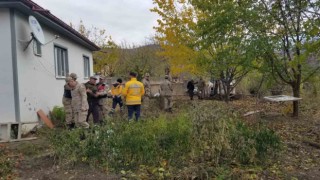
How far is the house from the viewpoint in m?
8.17

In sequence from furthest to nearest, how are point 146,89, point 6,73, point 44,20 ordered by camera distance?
1. point 146,89
2. point 44,20
3. point 6,73

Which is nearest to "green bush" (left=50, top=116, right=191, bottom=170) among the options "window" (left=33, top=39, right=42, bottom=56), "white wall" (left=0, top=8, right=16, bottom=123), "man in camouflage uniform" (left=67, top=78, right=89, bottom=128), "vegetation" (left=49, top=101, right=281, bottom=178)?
"vegetation" (left=49, top=101, right=281, bottom=178)

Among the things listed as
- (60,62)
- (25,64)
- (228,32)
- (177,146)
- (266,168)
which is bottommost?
(266,168)

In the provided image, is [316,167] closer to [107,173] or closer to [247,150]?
[247,150]

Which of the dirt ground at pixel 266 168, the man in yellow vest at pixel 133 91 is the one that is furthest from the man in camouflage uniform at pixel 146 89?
the dirt ground at pixel 266 168

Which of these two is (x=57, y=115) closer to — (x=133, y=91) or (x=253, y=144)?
(x=133, y=91)

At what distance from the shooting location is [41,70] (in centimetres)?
988

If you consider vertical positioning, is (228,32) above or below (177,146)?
above

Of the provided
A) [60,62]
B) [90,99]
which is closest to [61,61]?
[60,62]

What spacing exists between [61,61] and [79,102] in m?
4.98

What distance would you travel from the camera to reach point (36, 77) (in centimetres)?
945

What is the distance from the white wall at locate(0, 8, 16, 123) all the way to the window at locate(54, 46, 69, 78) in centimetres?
327

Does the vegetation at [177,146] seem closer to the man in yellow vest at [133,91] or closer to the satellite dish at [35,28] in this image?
the man in yellow vest at [133,91]

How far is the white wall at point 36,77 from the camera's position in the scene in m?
8.51
